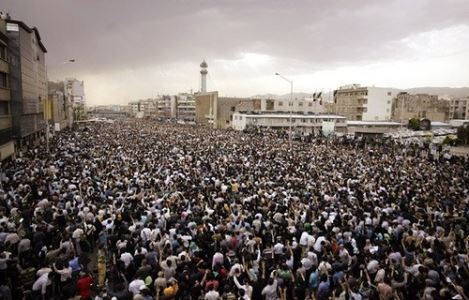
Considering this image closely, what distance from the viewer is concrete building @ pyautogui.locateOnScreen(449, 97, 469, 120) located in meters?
104

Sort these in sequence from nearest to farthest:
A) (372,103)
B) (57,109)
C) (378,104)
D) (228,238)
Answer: (228,238)
(57,109)
(372,103)
(378,104)

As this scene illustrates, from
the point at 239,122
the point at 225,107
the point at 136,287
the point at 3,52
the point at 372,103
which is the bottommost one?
the point at 136,287

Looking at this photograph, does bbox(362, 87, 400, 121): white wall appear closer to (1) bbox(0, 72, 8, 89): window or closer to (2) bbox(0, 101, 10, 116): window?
(1) bbox(0, 72, 8, 89): window

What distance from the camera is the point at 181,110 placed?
14412 cm

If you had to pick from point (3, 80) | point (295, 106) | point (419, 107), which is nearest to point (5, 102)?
point (3, 80)

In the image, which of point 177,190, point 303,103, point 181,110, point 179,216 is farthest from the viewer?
point 181,110

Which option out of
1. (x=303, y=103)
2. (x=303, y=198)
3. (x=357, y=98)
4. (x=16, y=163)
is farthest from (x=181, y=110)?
(x=303, y=198)

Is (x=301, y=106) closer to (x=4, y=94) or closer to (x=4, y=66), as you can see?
(x=4, y=66)

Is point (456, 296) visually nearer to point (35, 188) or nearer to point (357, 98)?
point (35, 188)

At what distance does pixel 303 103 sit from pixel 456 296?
8544cm

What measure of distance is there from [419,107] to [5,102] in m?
97.1

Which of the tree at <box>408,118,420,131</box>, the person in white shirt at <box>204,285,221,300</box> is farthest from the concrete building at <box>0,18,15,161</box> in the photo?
the tree at <box>408,118,420,131</box>

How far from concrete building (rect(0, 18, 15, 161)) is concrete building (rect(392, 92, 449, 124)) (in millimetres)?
85106

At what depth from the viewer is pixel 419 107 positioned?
3905 inches
